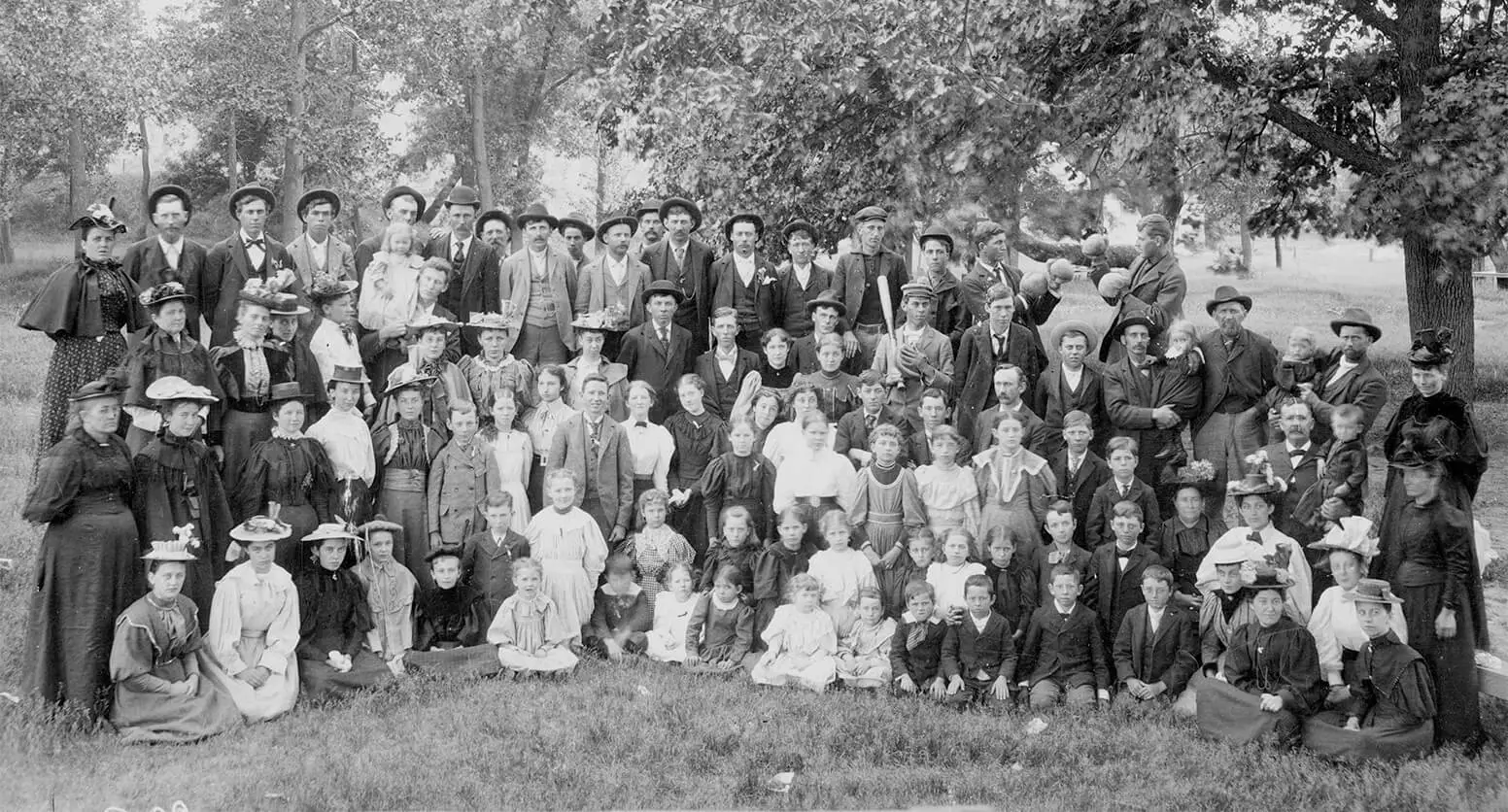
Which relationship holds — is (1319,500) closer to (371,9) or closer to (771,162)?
(771,162)

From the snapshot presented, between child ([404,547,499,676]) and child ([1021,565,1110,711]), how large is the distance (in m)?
3.29

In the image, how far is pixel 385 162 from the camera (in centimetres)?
2839

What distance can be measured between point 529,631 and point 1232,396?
4.93m

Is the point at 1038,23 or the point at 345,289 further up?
the point at 1038,23

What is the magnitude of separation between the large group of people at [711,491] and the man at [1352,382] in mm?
27

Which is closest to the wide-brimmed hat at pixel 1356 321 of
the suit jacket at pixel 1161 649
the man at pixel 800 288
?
the suit jacket at pixel 1161 649

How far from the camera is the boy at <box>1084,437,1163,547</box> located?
8.17 metres

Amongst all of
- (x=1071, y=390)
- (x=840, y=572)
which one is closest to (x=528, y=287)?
(x=840, y=572)

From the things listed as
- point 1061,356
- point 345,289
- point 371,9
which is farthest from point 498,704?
point 371,9

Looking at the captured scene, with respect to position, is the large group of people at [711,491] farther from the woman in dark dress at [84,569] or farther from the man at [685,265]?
the man at [685,265]

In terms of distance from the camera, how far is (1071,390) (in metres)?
8.91

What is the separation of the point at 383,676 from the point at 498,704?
0.82 m

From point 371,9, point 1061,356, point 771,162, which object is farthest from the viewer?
point 371,9

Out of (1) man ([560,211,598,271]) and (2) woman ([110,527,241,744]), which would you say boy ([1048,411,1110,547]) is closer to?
(1) man ([560,211,598,271])
